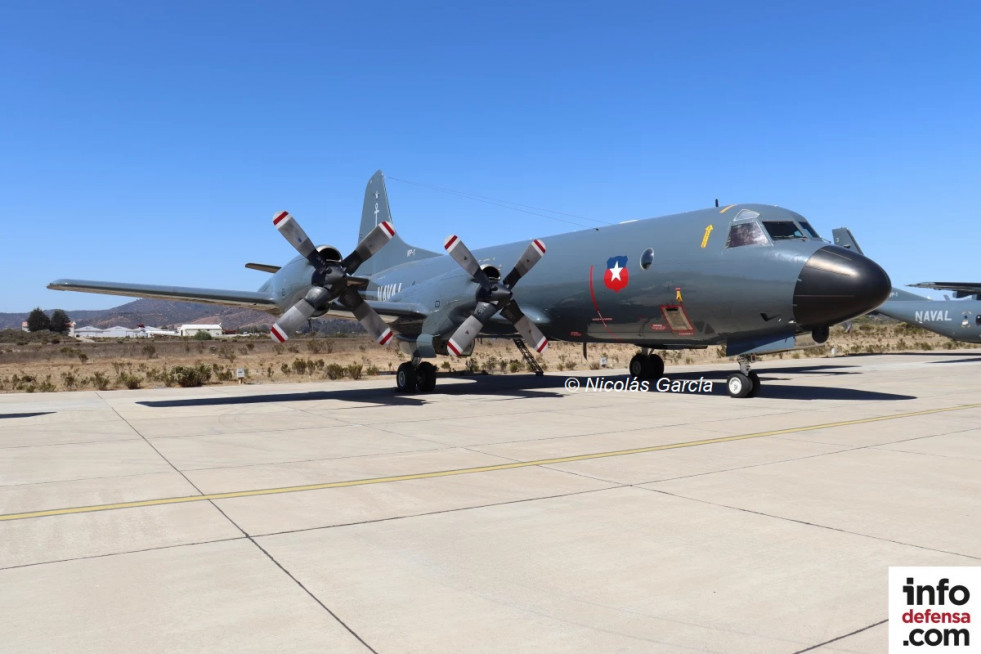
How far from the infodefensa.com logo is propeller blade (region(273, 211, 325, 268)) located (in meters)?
15.5

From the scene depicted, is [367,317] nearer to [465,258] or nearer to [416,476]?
[465,258]

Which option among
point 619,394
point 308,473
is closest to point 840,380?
point 619,394

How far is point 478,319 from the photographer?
19.0 metres

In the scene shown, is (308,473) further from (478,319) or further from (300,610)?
(478,319)

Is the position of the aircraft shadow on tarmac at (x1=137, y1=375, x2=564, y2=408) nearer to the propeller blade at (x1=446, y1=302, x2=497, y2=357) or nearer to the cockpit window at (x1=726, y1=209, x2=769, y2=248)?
the propeller blade at (x1=446, y1=302, x2=497, y2=357)

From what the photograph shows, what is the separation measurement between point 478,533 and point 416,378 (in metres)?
15.0

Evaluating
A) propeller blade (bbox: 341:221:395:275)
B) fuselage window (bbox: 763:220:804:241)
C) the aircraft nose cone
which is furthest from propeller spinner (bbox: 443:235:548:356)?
the aircraft nose cone

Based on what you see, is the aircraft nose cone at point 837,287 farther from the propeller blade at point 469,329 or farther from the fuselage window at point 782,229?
the propeller blade at point 469,329

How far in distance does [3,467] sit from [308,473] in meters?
4.34

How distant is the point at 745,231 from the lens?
53.1ft

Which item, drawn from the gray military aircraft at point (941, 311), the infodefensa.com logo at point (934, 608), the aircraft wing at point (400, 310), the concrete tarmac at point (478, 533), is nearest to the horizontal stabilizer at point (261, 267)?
the aircraft wing at point (400, 310)

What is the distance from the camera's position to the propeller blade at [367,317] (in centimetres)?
1842

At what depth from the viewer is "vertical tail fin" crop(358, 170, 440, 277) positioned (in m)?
29.0

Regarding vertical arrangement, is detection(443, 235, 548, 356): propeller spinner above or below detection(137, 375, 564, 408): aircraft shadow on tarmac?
above
